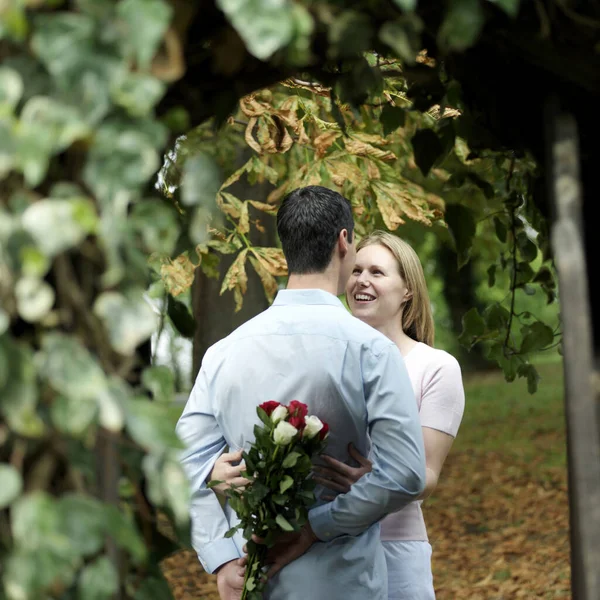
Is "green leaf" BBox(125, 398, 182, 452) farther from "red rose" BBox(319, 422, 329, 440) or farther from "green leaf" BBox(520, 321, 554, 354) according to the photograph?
"green leaf" BBox(520, 321, 554, 354)

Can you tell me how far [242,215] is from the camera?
474cm

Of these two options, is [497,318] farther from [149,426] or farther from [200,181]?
[149,426]

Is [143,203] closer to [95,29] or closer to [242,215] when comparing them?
[95,29]

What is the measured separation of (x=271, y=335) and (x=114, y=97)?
1.51m

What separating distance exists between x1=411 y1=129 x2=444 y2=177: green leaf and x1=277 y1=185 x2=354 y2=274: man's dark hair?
493 mm

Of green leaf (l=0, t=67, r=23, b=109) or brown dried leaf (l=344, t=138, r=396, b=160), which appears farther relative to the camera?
brown dried leaf (l=344, t=138, r=396, b=160)

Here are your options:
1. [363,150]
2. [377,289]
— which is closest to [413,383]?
[377,289]

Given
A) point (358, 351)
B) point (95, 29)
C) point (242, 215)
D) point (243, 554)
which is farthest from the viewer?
point (242, 215)

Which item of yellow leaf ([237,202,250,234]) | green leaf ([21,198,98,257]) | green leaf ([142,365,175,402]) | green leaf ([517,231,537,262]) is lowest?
yellow leaf ([237,202,250,234])

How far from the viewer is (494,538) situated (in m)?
8.81

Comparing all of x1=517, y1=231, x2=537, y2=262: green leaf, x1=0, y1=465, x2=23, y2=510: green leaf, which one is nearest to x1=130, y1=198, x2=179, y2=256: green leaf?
x1=0, y1=465, x2=23, y2=510: green leaf

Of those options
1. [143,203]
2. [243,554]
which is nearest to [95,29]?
[143,203]

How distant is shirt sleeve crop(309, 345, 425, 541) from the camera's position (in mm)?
2543

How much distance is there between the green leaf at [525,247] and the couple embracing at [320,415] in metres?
0.87
